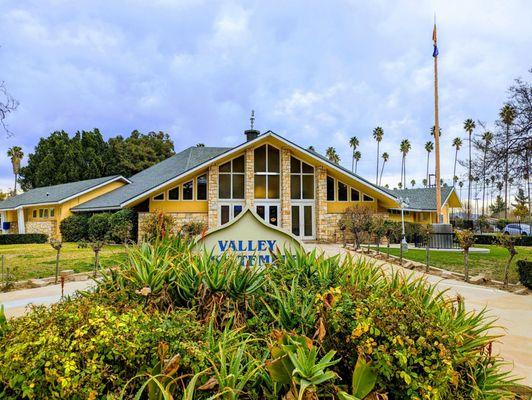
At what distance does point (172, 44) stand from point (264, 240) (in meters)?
12.7

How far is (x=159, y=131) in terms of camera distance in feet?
148

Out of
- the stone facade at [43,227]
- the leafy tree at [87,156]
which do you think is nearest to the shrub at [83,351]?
the stone facade at [43,227]

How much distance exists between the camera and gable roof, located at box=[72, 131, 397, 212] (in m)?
19.4

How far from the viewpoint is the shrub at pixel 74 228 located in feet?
71.9

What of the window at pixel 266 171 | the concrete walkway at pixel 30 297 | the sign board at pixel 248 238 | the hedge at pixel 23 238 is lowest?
the hedge at pixel 23 238

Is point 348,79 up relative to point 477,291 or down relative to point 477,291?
up

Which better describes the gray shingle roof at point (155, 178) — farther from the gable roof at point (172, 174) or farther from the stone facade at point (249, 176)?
the stone facade at point (249, 176)

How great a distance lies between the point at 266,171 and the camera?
2070 cm

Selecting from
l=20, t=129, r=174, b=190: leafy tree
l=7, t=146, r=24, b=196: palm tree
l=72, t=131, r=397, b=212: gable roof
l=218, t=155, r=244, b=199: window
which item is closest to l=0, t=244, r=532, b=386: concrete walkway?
l=72, t=131, r=397, b=212: gable roof

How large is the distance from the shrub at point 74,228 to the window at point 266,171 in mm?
11523

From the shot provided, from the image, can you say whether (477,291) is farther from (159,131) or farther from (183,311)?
(159,131)

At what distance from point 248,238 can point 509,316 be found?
15.7ft

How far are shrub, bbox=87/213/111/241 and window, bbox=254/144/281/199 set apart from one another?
9.01 metres

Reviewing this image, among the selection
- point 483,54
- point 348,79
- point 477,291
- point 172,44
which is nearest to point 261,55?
point 172,44
